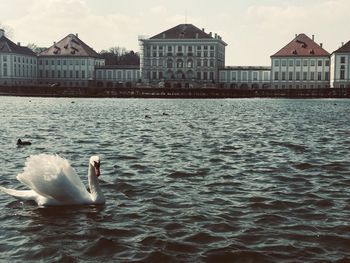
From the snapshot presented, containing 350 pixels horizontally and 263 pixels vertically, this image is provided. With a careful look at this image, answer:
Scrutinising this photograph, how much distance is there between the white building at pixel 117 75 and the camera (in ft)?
485

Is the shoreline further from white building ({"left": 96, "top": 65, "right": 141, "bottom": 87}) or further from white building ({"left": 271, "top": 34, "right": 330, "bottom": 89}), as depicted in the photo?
white building ({"left": 96, "top": 65, "right": 141, "bottom": 87})

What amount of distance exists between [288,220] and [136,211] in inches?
112

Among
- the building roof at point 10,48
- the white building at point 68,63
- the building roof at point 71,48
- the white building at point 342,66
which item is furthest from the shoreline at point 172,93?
the building roof at point 71,48

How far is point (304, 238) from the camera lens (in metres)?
8.66

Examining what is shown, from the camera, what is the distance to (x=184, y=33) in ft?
473

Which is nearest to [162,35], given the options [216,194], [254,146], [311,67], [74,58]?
[74,58]

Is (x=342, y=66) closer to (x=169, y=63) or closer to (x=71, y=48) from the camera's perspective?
(x=169, y=63)

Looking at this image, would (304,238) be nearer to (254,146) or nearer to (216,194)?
(216,194)

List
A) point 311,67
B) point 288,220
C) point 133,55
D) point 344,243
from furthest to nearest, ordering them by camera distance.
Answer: point 133,55 < point 311,67 < point 288,220 < point 344,243

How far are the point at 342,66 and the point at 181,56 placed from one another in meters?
42.6

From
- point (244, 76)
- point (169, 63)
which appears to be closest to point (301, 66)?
point (244, 76)

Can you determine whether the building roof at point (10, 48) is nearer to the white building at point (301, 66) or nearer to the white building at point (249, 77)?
the white building at point (249, 77)

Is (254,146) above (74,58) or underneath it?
underneath

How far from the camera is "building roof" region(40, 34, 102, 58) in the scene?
148 m
